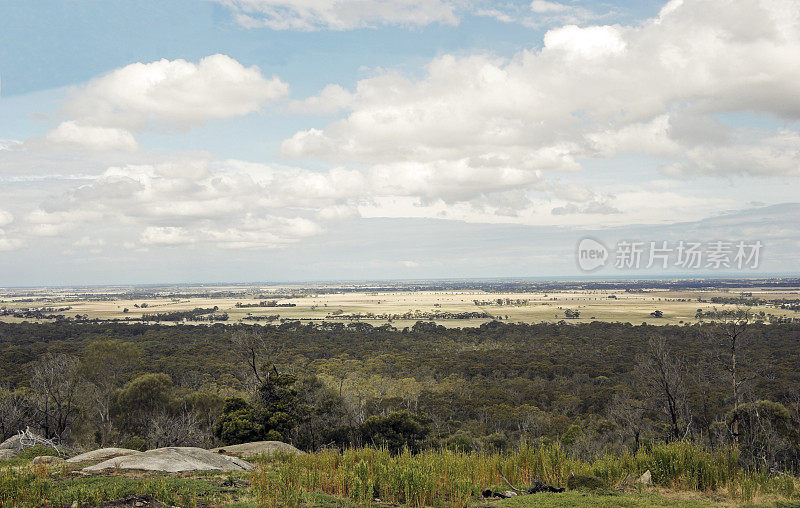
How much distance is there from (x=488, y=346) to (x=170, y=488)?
3344 inches

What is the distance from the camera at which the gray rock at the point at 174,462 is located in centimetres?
1367

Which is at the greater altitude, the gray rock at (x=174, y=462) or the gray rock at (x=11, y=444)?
the gray rock at (x=174, y=462)

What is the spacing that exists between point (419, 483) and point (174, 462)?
807 centimetres

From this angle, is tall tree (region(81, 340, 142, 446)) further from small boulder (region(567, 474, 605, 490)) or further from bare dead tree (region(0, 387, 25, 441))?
small boulder (region(567, 474, 605, 490))

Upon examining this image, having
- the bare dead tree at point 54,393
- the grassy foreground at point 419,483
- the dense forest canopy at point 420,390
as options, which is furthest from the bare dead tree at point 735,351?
the bare dead tree at point 54,393

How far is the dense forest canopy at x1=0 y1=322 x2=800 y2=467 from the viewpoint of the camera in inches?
1236

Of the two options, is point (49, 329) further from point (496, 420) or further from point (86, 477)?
point (86, 477)

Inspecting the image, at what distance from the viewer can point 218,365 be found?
221 feet

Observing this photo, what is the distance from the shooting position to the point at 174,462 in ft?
47.2

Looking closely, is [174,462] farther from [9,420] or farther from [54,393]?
[54,393]

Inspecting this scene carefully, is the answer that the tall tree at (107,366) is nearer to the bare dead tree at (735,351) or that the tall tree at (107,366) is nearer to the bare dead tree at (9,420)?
the bare dead tree at (9,420)

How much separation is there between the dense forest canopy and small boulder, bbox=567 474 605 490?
637 centimetres

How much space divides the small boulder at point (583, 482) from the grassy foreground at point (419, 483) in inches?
8.2

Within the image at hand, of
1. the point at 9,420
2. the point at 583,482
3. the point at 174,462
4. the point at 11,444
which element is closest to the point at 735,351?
the point at 583,482
